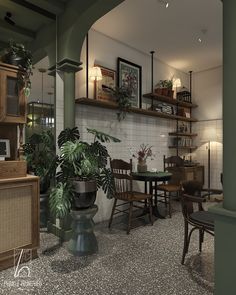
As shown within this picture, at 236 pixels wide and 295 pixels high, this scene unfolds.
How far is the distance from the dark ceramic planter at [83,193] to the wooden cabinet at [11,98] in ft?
3.06

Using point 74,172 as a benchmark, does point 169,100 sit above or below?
above

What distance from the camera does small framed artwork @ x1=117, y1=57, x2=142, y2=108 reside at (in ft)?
13.1

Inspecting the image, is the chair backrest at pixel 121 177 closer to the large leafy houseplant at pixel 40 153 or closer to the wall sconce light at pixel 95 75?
the large leafy houseplant at pixel 40 153

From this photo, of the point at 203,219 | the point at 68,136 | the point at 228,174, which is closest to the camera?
the point at 228,174

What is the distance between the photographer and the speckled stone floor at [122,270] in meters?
1.89

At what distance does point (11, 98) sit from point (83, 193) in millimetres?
1254

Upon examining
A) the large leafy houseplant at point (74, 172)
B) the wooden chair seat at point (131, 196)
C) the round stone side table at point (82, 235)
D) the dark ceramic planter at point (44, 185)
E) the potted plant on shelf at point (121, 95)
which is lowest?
the round stone side table at point (82, 235)

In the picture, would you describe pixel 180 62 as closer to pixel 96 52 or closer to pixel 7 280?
pixel 96 52

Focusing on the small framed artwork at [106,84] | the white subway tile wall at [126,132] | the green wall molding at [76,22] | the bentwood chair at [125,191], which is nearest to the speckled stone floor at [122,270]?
the bentwood chair at [125,191]

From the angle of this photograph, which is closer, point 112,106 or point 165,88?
point 112,106

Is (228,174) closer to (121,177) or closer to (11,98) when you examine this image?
(121,177)

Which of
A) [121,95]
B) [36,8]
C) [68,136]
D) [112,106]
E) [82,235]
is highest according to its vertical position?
[36,8]

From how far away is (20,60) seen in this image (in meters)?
2.46

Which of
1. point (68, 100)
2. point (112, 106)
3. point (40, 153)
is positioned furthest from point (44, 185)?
point (112, 106)
